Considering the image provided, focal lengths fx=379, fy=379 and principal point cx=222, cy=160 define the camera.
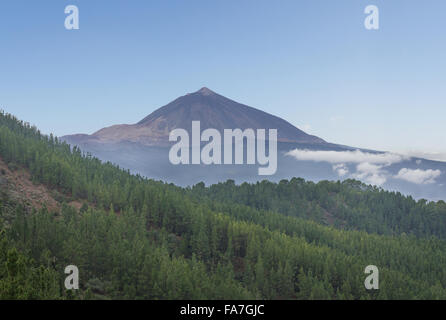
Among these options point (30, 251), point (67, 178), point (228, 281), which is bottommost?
point (228, 281)

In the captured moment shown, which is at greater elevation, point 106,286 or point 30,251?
point 30,251

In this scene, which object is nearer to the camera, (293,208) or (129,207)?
(129,207)

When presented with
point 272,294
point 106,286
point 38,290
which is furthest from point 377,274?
point 38,290

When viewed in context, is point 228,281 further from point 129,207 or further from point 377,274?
point 129,207

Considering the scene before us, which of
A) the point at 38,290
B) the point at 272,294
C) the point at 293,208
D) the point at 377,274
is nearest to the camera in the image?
the point at 38,290

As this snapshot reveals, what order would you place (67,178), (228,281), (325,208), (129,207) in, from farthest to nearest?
(325,208) < (67,178) < (129,207) < (228,281)
